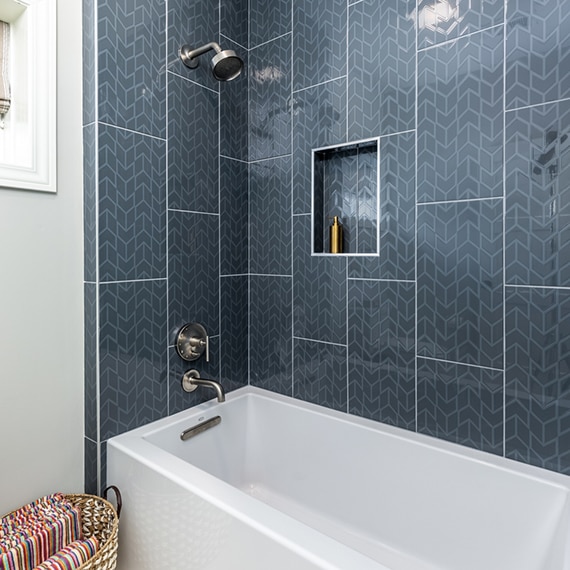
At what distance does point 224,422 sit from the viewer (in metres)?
1.90

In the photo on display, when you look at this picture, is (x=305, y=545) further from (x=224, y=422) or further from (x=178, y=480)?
(x=224, y=422)

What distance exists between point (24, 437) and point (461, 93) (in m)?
1.93

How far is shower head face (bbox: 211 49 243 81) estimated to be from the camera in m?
1.56

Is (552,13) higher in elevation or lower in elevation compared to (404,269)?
higher

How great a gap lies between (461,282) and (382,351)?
1.36 feet

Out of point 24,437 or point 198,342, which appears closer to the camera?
point 24,437

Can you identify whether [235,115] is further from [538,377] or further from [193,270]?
[538,377]

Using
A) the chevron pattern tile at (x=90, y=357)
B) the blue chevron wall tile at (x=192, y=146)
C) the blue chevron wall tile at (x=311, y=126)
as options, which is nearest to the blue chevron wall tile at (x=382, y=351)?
the blue chevron wall tile at (x=311, y=126)

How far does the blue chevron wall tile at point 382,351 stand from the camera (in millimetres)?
1612

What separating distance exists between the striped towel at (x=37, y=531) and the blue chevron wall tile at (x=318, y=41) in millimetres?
1897

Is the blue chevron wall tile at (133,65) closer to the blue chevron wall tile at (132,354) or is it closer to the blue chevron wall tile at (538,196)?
the blue chevron wall tile at (132,354)

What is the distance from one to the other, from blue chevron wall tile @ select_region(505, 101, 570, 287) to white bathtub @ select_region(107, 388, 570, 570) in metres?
0.67

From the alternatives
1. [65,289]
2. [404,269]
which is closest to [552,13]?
[404,269]

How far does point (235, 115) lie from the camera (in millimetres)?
2004
